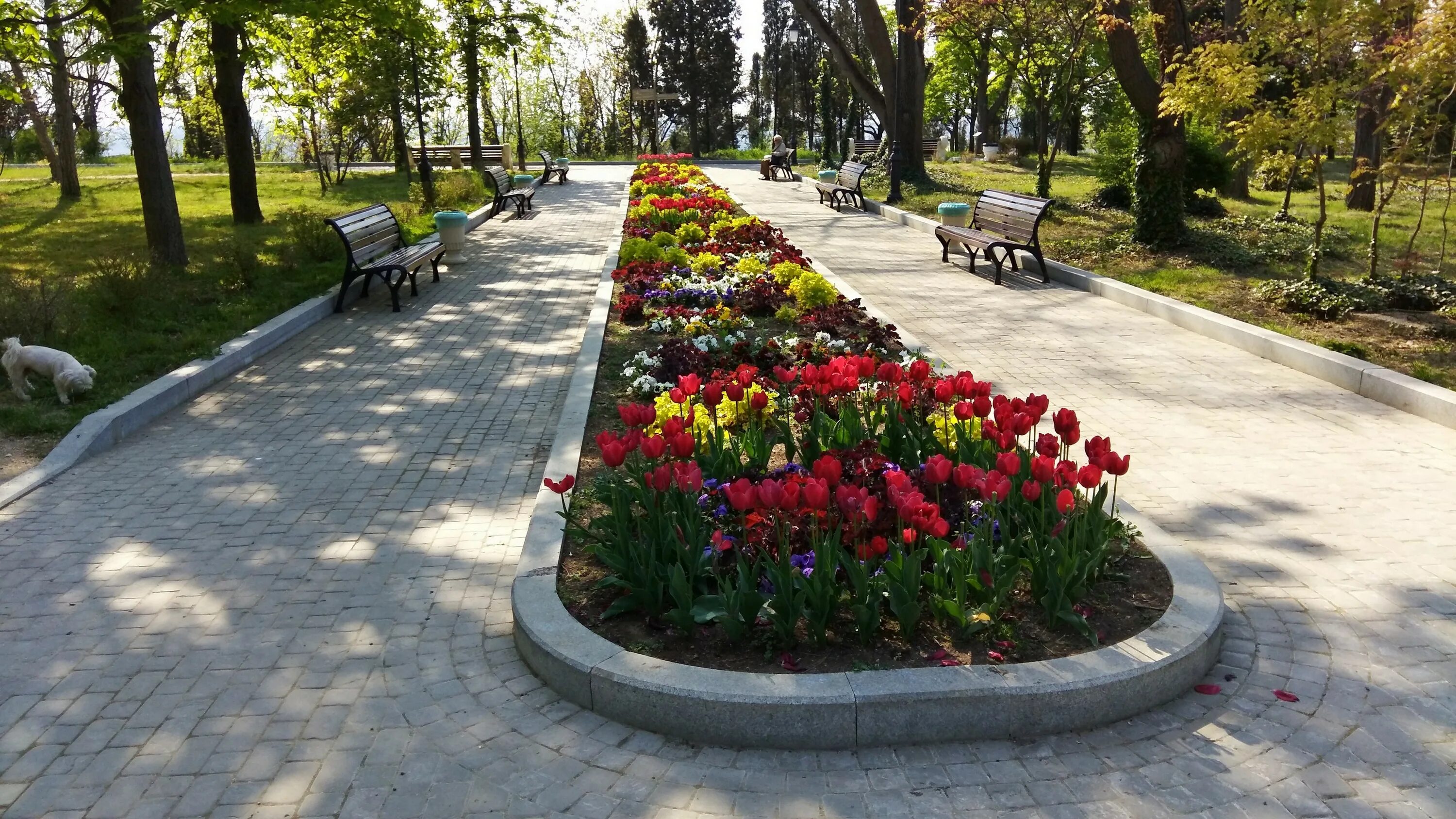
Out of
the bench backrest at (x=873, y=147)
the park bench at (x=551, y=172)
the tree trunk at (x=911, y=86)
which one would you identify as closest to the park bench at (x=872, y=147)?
the bench backrest at (x=873, y=147)

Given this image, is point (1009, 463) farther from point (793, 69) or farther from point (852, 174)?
point (793, 69)

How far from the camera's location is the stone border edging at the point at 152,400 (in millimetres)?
5988

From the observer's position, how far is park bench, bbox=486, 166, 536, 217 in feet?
68.2

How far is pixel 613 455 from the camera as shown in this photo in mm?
4020

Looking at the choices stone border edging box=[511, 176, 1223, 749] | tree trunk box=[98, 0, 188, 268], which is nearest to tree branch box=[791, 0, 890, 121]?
tree trunk box=[98, 0, 188, 268]

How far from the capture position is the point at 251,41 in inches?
872

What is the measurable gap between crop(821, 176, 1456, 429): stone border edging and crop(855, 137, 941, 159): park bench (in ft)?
73.8

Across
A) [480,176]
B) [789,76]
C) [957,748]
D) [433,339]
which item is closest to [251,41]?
[480,176]

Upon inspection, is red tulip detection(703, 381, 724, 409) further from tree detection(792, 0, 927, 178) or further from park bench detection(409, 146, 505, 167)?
park bench detection(409, 146, 505, 167)

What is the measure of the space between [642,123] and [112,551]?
58746 mm

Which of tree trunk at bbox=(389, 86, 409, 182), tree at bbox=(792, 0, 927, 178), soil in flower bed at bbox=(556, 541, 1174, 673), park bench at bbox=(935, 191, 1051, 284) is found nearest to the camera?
soil in flower bed at bbox=(556, 541, 1174, 673)

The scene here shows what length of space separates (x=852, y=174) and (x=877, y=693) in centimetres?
1898

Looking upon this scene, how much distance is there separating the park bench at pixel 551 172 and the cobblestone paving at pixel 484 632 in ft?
76.9

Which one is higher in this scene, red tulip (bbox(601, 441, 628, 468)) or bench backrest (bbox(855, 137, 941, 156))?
bench backrest (bbox(855, 137, 941, 156))
